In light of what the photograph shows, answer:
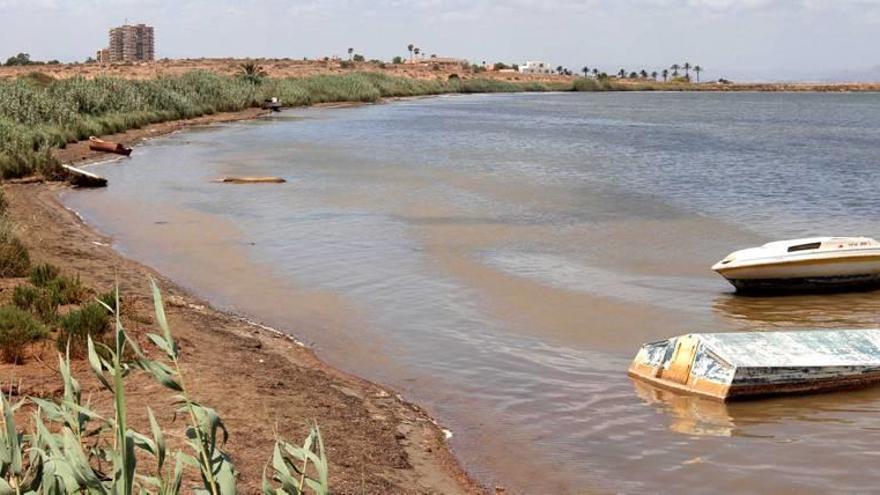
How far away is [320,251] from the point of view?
1759cm

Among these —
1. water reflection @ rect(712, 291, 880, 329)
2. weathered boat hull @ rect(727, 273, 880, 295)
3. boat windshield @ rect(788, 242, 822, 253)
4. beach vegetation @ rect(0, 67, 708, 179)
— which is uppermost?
beach vegetation @ rect(0, 67, 708, 179)

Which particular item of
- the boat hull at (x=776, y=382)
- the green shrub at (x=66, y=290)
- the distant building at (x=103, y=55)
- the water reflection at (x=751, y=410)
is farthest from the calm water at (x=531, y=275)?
the distant building at (x=103, y=55)

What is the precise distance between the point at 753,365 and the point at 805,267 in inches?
215

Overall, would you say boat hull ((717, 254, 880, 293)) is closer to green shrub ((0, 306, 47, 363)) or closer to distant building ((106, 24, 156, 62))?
green shrub ((0, 306, 47, 363))

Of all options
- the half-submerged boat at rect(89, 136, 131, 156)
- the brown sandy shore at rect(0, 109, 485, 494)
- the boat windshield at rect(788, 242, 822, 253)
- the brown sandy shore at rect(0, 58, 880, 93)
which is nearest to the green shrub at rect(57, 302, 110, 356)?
the brown sandy shore at rect(0, 109, 485, 494)

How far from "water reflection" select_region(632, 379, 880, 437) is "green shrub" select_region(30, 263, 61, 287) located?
6506 mm

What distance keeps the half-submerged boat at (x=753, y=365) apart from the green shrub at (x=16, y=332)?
5.74 meters

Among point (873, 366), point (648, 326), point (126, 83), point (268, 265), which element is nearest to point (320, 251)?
point (268, 265)

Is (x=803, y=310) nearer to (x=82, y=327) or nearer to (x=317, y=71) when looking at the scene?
(x=82, y=327)

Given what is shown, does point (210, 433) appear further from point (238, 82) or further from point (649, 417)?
point (238, 82)

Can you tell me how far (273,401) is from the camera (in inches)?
334

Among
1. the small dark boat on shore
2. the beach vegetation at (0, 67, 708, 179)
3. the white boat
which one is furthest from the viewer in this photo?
the small dark boat on shore

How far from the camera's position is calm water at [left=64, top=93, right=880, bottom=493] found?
857 centimetres

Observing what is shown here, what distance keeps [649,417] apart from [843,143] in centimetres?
4297
